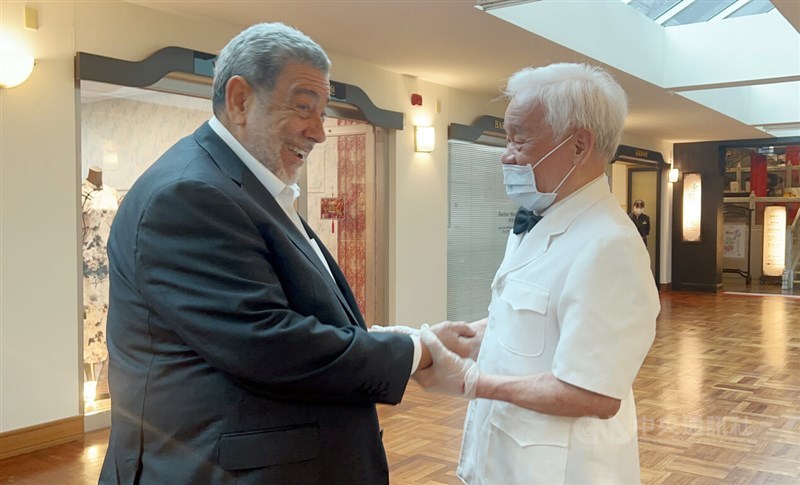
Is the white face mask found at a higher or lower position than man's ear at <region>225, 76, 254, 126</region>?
lower

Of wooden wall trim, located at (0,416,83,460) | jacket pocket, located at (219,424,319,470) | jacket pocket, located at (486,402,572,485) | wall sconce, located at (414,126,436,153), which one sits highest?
wall sconce, located at (414,126,436,153)

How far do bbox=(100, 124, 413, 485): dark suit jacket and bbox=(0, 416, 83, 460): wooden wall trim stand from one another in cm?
327

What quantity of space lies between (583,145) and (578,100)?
10cm

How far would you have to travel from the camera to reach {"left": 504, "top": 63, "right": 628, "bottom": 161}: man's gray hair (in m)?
1.57

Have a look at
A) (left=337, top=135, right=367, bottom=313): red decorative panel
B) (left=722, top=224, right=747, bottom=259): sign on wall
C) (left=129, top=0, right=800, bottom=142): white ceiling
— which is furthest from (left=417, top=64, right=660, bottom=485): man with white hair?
(left=722, top=224, right=747, bottom=259): sign on wall

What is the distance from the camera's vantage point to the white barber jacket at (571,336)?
1438 mm

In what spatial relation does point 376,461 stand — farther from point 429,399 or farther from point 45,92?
→ point 429,399

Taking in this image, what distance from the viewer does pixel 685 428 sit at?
4699 millimetres

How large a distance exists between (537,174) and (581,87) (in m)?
0.22

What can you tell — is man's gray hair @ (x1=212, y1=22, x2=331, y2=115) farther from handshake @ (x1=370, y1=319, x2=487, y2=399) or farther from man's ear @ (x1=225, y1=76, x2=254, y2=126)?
handshake @ (x1=370, y1=319, x2=487, y2=399)

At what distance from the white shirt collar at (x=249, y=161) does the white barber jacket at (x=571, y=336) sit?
58 cm

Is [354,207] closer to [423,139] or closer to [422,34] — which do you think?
[423,139]

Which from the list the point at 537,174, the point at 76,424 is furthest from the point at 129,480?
the point at 76,424

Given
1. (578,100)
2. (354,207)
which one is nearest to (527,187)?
(578,100)
